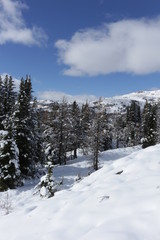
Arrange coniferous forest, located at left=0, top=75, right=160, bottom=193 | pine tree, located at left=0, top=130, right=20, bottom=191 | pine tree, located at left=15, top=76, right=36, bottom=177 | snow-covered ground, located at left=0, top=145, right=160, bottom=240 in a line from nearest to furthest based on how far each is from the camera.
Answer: snow-covered ground, located at left=0, top=145, right=160, bottom=240 → pine tree, located at left=0, top=130, right=20, bottom=191 → coniferous forest, located at left=0, top=75, right=160, bottom=193 → pine tree, located at left=15, top=76, right=36, bottom=177

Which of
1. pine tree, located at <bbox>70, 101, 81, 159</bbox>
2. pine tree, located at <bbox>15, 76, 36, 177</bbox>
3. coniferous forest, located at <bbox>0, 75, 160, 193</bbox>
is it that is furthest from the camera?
pine tree, located at <bbox>70, 101, 81, 159</bbox>

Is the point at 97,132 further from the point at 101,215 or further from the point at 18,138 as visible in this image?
the point at 101,215

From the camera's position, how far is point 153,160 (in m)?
11.0

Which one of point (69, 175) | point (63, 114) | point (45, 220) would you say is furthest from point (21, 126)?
point (45, 220)

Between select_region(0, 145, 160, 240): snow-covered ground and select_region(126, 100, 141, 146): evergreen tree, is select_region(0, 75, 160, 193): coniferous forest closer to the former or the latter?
select_region(0, 145, 160, 240): snow-covered ground

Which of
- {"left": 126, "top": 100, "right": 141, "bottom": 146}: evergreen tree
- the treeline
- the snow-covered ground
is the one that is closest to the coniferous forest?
the treeline

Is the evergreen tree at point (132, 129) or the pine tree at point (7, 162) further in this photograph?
the evergreen tree at point (132, 129)

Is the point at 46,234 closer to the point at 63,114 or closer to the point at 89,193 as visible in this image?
the point at 89,193

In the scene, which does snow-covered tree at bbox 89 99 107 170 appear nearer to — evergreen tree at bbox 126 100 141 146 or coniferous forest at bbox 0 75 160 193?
coniferous forest at bbox 0 75 160 193

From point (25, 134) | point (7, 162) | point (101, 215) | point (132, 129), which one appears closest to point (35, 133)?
point (25, 134)

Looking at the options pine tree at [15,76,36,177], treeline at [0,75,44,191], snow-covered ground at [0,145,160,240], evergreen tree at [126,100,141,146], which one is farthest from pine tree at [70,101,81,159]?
snow-covered ground at [0,145,160,240]

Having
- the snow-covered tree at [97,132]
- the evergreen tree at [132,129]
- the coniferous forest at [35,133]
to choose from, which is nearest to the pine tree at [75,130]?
the coniferous forest at [35,133]

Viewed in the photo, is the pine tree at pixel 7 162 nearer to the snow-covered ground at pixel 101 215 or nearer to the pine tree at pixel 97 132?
the pine tree at pixel 97 132

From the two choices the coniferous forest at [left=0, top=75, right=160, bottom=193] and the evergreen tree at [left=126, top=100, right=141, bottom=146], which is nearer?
the coniferous forest at [left=0, top=75, right=160, bottom=193]
